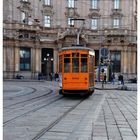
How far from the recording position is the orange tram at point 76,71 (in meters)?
18.5

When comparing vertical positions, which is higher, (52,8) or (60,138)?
(52,8)

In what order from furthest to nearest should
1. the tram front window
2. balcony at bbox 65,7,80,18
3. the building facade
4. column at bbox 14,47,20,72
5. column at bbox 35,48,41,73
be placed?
balcony at bbox 65,7,80,18 < column at bbox 35,48,41,73 < the building facade < column at bbox 14,47,20,72 < the tram front window

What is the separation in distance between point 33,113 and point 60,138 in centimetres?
452

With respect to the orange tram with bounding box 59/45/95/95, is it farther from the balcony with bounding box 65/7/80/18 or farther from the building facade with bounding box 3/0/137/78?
the balcony with bounding box 65/7/80/18

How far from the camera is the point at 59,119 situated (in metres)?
10.6

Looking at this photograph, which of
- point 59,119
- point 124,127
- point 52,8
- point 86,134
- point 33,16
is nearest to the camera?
point 86,134

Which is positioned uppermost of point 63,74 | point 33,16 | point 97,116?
point 33,16

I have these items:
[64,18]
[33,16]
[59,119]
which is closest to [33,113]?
[59,119]

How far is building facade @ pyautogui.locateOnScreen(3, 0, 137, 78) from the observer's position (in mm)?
50594

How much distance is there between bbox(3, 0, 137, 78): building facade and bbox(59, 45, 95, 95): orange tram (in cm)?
3224

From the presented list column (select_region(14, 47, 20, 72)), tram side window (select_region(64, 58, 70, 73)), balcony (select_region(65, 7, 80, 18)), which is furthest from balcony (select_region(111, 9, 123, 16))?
tram side window (select_region(64, 58, 70, 73))

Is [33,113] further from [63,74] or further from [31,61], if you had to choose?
[31,61]

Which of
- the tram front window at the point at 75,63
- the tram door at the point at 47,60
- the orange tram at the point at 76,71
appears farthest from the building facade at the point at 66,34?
the tram front window at the point at 75,63

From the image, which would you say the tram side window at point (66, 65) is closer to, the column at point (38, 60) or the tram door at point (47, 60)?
the column at point (38, 60)
